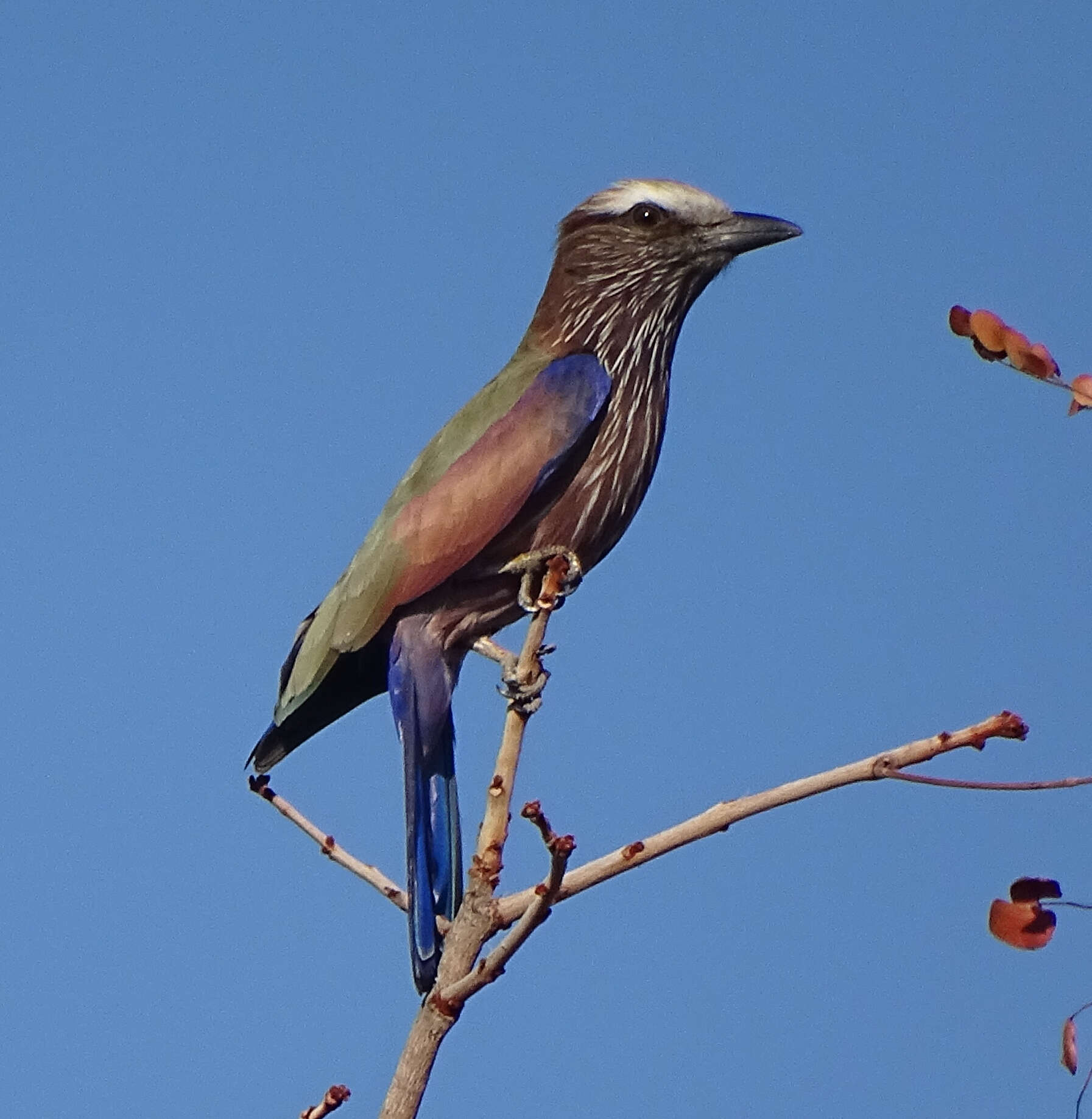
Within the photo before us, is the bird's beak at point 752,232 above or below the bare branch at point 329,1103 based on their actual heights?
above

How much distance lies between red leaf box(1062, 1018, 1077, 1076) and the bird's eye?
3509 mm

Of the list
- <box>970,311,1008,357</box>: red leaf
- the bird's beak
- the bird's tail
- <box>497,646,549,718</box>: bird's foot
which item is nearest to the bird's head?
the bird's beak

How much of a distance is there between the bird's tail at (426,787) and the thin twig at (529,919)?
0.90 m

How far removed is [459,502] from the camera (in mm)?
4922

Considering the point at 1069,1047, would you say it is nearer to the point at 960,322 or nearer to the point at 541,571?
the point at 960,322

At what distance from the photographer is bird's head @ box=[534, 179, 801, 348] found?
5.50 metres

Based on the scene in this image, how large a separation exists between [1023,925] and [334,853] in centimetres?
175

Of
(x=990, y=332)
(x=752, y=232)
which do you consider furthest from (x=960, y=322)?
(x=752, y=232)

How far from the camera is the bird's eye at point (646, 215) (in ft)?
18.5

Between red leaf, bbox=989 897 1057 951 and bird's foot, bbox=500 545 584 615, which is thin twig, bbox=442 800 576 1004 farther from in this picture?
bird's foot, bbox=500 545 584 615

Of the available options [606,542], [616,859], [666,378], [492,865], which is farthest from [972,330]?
[666,378]

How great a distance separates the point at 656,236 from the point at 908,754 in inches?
124

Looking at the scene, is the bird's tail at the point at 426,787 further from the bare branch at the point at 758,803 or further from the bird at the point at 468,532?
the bare branch at the point at 758,803

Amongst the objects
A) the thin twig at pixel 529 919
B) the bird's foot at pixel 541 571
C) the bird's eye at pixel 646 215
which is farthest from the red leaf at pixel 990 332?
Answer: the bird's eye at pixel 646 215
